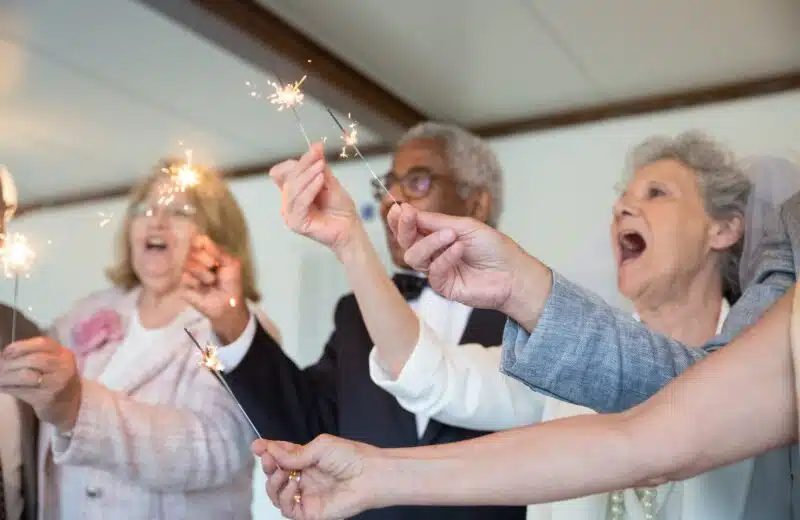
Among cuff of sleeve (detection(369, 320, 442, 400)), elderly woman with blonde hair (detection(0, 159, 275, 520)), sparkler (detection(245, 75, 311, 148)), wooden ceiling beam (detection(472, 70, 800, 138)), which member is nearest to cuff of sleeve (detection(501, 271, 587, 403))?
cuff of sleeve (detection(369, 320, 442, 400))

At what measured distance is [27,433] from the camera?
101 centimetres

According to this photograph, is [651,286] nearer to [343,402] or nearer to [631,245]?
[631,245]

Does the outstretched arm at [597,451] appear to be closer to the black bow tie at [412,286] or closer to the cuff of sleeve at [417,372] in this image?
the cuff of sleeve at [417,372]

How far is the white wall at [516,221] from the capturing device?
3.50ft

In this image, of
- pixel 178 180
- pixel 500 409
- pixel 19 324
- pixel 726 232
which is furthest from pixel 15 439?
pixel 726 232

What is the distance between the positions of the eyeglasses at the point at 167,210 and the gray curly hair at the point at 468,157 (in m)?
0.31

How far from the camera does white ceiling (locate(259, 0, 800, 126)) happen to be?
1.25 metres

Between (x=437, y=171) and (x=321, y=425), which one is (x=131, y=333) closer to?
(x=321, y=425)

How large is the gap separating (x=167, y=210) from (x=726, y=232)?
76 centimetres

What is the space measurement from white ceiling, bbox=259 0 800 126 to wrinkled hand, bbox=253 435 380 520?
71cm

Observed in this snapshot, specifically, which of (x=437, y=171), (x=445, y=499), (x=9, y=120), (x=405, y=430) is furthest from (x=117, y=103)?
(x=445, y=499)

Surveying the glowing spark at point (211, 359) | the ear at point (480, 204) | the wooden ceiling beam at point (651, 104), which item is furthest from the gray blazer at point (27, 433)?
the wooden ceiling beam at point (651, 104)

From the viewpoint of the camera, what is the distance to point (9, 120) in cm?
107

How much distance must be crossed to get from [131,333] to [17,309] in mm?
149
